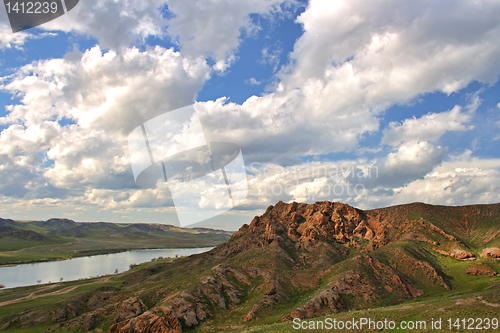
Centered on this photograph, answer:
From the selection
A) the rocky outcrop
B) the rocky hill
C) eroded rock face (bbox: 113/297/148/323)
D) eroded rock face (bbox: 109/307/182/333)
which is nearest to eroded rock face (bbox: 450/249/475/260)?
the rocky hill

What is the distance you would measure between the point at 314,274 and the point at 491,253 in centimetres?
4455

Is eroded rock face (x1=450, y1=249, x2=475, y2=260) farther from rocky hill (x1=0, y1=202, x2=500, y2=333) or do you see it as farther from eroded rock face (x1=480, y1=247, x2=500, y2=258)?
eroded rock face (x1=480, y1=247, x2=500, y2=258)

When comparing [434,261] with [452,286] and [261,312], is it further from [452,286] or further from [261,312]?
[261,312]

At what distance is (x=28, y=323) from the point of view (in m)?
53.8

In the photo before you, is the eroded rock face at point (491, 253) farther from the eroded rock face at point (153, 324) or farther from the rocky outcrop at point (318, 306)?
the eroded rock face at point (153, 324)

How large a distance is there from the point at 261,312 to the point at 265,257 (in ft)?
82.8

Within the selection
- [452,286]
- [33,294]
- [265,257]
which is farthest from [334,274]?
[33,294]

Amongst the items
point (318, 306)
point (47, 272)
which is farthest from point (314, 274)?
point (47, 272)

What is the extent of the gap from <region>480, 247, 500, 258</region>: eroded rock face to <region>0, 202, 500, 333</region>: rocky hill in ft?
0.79

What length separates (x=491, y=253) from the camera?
64.1 metres

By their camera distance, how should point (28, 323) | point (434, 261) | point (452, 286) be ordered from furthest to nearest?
point (434, 261)
point (452, 286)
point (28, 323)

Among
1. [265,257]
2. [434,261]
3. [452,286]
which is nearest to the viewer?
[452,286]

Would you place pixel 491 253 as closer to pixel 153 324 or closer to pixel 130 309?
pixel 153 324

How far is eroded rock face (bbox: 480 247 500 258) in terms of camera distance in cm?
6331
